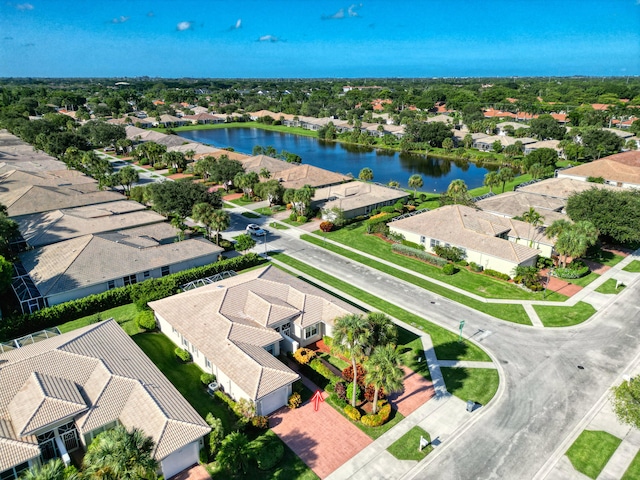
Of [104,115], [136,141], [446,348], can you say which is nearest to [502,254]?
[446,348]

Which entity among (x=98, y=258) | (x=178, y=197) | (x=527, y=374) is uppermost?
(x=178, y=197)

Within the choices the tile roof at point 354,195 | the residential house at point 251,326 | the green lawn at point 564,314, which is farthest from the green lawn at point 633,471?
the tile roof at point 354,195

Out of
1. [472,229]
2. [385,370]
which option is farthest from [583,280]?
[385,370]

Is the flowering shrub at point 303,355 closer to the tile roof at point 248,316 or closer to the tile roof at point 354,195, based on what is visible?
the tile roof at point 248,316

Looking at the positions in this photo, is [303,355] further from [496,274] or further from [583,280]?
[583,280]

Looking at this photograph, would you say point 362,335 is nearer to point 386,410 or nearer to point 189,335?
point 386,410

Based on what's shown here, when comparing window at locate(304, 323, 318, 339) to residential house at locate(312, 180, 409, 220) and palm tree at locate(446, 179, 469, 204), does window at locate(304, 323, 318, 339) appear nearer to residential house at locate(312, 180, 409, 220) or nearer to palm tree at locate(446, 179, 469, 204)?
residential house at locate(312, 180, 409, 220)

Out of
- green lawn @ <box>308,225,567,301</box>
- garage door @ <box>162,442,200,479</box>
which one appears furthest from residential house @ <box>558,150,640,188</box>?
garage door @ <box>162,442,200,479</box>
